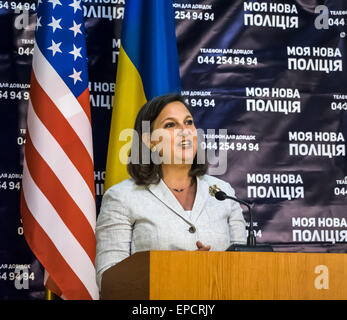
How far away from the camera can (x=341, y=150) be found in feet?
14.1

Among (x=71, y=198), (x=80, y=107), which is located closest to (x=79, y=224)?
(x=71, y=198)

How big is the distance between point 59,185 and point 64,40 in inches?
35.6

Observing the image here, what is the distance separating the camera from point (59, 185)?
11.4ft

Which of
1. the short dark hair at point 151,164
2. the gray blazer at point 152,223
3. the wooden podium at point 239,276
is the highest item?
the short dark hair at point 151,164

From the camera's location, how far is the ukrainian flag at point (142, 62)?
373 centimetres

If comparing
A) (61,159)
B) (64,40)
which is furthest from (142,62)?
(61,159)

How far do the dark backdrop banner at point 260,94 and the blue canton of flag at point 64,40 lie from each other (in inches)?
15.8

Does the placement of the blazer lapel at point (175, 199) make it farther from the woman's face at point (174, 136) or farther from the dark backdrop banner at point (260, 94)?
the dark backdrop banner at point (260, 94)

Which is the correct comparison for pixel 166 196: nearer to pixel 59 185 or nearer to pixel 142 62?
pixel 59 185

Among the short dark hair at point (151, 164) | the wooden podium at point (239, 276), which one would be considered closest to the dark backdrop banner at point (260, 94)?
the short dark hair at point (151, 164)

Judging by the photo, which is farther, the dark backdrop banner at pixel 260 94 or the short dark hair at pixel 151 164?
the dark backdrop banner at pixel 260 94

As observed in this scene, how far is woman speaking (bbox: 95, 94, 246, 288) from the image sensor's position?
2.61m
